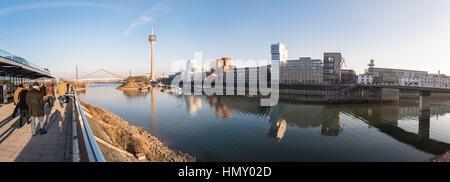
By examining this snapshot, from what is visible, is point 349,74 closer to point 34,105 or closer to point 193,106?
point 193,106

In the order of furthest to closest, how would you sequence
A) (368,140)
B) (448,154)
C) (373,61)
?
(373,61), (368,140), (448,154)

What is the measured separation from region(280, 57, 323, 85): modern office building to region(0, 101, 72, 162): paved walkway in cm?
12266

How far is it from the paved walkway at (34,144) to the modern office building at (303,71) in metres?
123

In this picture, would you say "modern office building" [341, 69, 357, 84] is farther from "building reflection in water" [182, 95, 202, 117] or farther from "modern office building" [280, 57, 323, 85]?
"building reflection in water" [182, 95, 202, 117]

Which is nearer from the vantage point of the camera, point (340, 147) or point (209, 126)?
point (340, 147)

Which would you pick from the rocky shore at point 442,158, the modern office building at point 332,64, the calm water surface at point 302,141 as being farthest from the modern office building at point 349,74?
the rocky shore at point 442,158

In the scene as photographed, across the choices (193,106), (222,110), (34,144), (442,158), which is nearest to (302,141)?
(442,158)

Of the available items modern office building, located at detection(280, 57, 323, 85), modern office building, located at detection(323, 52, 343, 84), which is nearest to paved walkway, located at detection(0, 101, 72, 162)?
modern office building, located at detection(323, 52, 343, 84)

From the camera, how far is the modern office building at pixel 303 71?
12381 centimetres
